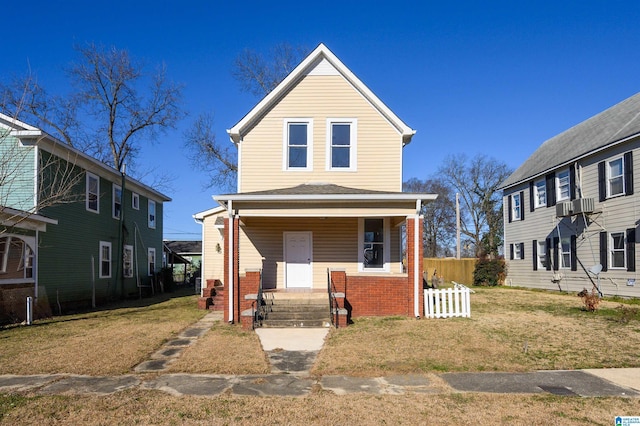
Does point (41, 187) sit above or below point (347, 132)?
below

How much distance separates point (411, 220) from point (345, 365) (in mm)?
5746

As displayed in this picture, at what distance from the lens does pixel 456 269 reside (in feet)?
103

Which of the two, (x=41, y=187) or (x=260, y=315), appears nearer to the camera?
(x=260, y=315)

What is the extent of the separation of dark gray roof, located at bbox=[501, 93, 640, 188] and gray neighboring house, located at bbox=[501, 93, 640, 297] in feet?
0.18

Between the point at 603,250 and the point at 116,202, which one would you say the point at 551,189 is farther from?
the point at 116,202

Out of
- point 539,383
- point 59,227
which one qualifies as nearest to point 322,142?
point 59,227

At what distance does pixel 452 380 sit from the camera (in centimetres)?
681

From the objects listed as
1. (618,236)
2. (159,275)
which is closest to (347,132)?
(618,236)

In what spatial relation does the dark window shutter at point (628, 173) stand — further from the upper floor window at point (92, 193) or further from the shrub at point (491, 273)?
the upper floor window at point (92, 193)

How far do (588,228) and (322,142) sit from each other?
42.4 feet

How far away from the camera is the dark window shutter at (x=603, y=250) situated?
60.6ft

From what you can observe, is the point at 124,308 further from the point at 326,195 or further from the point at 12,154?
the point at 326,195

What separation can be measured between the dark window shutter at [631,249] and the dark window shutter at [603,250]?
121 centimetres

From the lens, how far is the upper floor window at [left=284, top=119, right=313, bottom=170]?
48.2 ft
